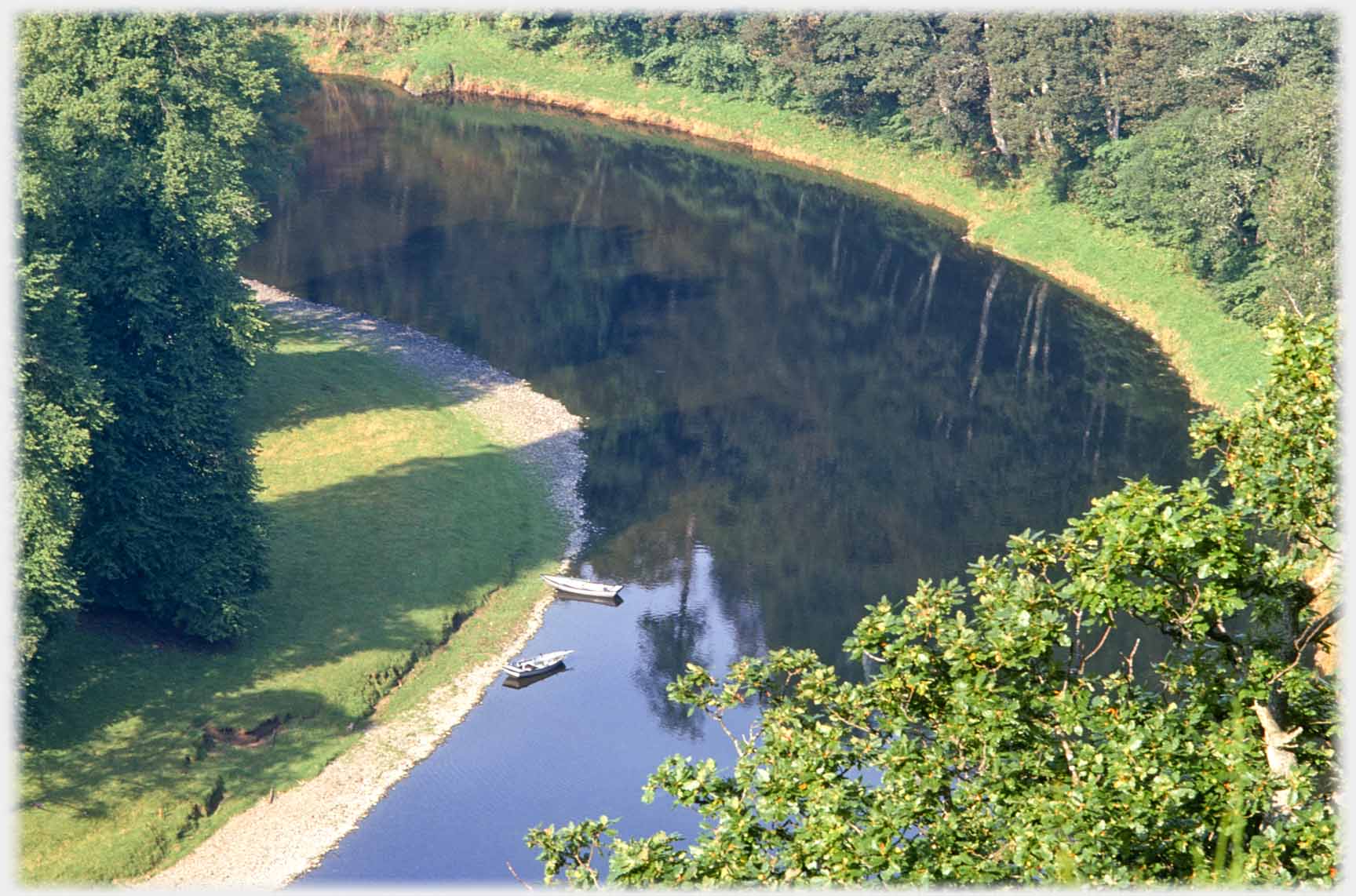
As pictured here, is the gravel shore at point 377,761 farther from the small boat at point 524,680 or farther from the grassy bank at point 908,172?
the grassy bank at point 908,172

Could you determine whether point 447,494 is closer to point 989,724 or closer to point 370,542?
point 370,542

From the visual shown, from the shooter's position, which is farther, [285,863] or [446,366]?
[446,366]

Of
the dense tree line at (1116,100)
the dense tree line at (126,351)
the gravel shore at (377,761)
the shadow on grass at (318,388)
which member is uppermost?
the dense tree line at (1116,100)

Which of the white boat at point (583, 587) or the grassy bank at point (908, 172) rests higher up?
the grassy bank at point (908, 172)

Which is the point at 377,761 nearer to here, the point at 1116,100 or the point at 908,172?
the point at 1116,100

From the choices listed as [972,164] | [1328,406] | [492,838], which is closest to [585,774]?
[492,838]

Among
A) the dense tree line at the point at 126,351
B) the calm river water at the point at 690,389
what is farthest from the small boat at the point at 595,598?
the dense tree line at the point at 126,351

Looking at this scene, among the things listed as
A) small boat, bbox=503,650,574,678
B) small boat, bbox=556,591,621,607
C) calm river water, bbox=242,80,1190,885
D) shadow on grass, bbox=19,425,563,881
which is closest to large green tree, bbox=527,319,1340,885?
calm river water, bbox=242,80,1190,885
